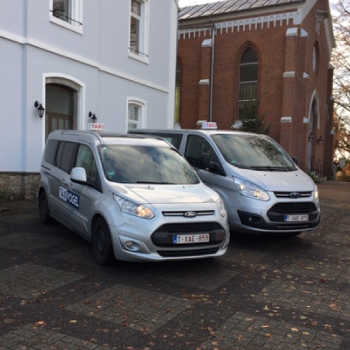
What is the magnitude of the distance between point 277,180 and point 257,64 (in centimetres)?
2095

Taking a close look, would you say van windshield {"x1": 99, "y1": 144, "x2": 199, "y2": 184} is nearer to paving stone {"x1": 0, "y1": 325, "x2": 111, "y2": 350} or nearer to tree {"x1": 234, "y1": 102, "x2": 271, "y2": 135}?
paving stone {"x1": 0, "y1": 325, "x2": 111, "y2": 350}

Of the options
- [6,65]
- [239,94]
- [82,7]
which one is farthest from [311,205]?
[239,94]

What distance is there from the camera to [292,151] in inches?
1016

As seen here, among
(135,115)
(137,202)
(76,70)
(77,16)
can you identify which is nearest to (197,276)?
(137,202)

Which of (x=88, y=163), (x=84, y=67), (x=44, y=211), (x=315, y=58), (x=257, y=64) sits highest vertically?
(x=315, y=58)

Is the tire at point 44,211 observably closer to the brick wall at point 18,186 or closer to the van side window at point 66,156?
the van side window at point 66,156

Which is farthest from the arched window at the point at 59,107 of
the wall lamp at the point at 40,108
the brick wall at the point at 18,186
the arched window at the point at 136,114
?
the arched window at the point at 136,114

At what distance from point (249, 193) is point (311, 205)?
1165 millimetres

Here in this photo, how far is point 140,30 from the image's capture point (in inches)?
669

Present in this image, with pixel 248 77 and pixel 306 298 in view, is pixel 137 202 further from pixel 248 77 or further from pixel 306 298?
pixel 248 77

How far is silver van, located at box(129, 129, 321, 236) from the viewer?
700 cm

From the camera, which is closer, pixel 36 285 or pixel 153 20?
pixel 36 285

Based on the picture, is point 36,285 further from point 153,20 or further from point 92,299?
point 153,20

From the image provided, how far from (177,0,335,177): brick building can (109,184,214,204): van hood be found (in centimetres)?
1883
